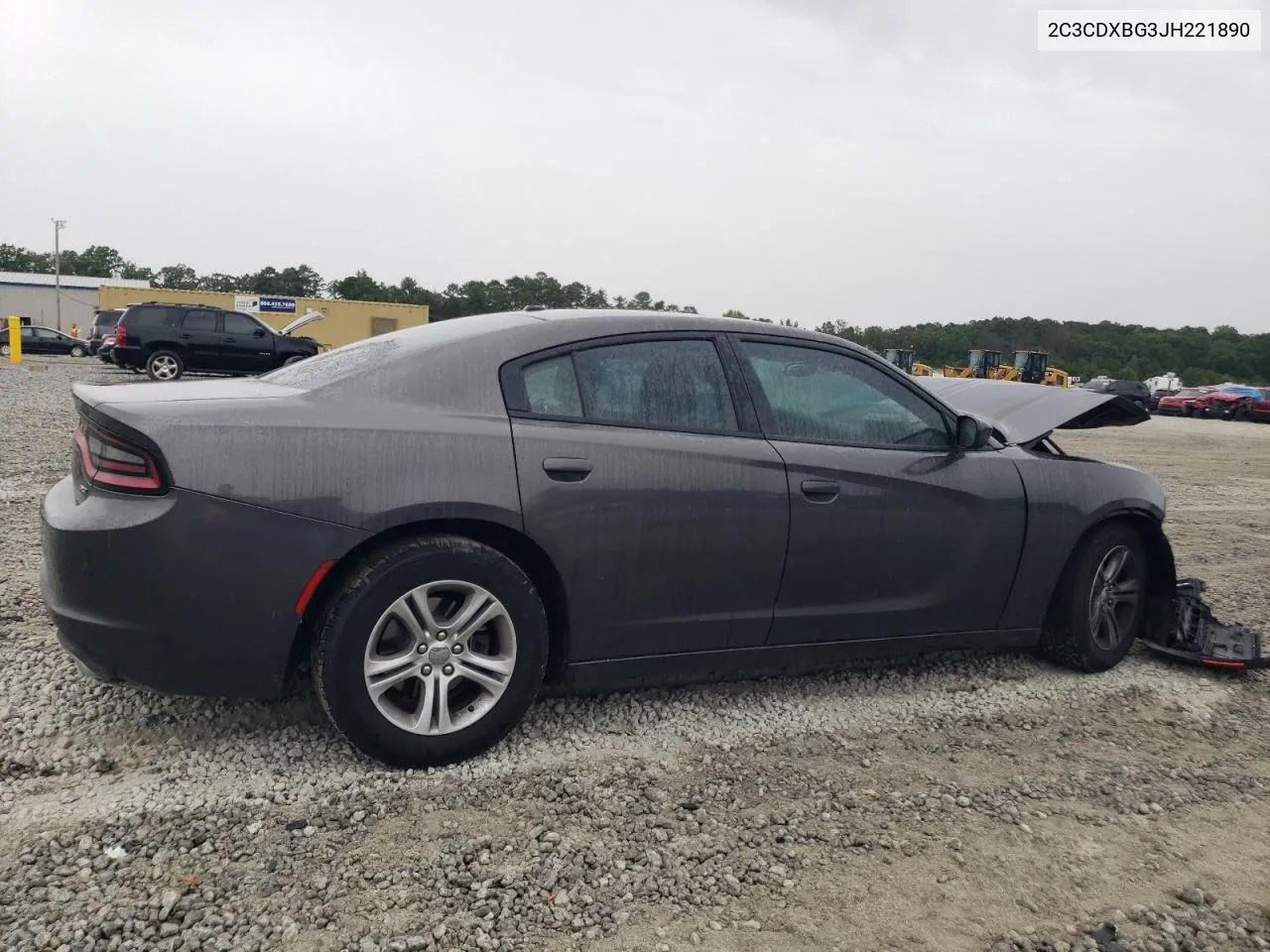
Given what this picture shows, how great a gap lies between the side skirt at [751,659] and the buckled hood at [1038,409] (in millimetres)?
851

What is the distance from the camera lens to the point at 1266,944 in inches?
90.8

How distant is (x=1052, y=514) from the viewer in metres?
4.02

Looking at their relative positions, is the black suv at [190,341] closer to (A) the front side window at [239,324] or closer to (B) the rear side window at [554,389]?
(A) the front side window at [239,324]

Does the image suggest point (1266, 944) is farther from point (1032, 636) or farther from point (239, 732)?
point (239, 732)

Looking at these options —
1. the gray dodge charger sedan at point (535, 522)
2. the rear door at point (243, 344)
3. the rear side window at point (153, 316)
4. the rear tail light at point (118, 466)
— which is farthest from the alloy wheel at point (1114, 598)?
the rear side window at point (153, 316)

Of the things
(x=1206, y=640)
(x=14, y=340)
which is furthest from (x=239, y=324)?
(x=1206, y=640)

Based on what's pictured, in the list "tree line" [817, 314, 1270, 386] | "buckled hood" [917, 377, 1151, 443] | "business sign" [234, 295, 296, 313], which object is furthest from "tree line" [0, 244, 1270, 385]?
"buckled hood" [917, 377, 1151, 443]

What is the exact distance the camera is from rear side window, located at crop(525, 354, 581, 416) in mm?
3174

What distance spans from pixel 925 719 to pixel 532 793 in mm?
1569

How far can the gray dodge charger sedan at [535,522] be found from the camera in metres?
2.73

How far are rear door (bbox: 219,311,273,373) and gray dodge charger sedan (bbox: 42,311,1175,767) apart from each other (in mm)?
18667

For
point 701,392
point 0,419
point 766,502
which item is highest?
point 701,392

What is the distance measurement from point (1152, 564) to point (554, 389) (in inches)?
120

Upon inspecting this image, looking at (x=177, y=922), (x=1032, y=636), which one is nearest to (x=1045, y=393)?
(x=1032, y=636)
